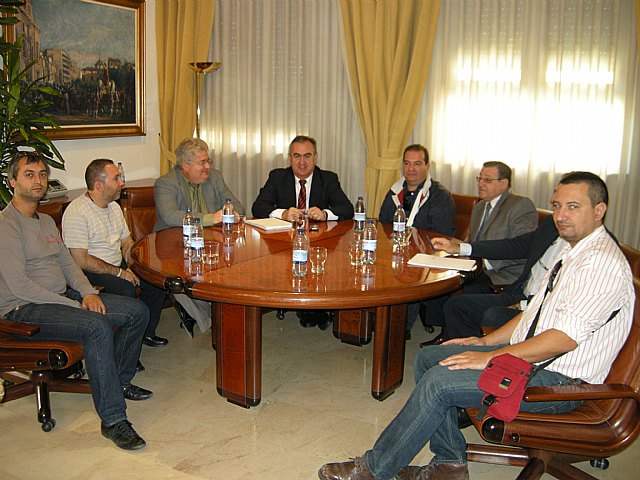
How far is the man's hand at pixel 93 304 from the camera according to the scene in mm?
3197

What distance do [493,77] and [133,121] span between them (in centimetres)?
317

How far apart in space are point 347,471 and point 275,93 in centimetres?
416

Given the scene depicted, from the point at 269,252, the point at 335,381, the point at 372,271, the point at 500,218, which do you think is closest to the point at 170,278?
the point at 269,252

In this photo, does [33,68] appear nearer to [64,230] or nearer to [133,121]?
A: [133,121]

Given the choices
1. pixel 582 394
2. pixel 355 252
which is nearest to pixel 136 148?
pixel 355 252

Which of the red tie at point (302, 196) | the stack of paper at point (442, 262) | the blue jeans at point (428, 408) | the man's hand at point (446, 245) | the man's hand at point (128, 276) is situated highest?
the red tie at point (302, 196)

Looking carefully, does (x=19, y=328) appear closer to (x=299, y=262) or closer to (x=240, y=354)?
(x=240, y=354)

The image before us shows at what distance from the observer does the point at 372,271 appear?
A: 320cm

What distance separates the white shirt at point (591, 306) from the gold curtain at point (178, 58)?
4.48 m

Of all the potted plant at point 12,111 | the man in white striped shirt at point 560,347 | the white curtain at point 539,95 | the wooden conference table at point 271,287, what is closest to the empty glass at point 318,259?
the wooden conference table at point 271,287

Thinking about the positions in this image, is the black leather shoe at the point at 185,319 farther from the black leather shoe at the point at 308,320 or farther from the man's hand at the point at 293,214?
the man's hand at the point at 293,214

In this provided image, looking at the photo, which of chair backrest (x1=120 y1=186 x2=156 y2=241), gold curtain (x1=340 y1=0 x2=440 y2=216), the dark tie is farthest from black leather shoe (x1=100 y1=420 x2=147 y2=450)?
gold curtain (x1=340 y1=0 x2=440 y2=216)

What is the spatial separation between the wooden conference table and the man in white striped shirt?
Result: 1.78ft

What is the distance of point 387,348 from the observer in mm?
3420
